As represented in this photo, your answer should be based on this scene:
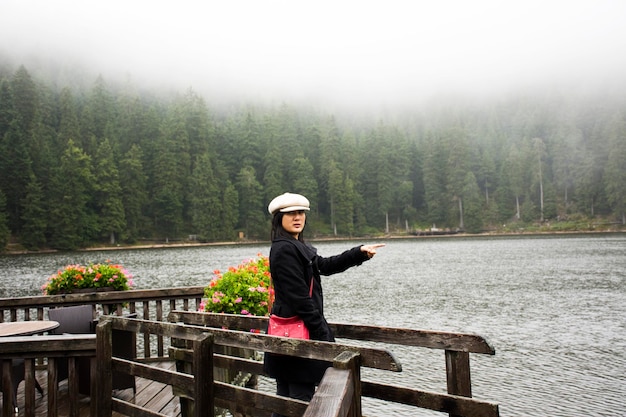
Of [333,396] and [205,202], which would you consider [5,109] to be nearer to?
[205,202]

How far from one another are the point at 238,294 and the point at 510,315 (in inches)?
536

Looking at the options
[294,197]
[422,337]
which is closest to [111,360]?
[294,197]

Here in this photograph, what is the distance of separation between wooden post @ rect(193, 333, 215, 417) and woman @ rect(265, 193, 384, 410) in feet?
1.36

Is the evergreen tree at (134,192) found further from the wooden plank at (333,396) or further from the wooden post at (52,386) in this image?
the wooden plank at (333,396)

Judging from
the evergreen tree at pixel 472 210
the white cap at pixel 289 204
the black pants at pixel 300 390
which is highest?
the evergreen tree at pixel 472 210

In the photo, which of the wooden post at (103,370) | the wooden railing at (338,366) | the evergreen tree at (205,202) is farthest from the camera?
the evergreen tree at (205,202)

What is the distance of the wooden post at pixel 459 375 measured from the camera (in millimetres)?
3342

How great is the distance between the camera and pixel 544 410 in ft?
29.5

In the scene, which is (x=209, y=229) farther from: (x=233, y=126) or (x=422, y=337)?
(x=422, y=337)

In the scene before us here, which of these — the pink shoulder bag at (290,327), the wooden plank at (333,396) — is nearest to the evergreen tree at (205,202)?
the pink shoulder bag at (290,327)

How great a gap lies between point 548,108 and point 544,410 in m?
129

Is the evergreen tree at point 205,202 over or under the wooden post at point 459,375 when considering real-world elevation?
over

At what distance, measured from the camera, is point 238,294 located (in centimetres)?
684

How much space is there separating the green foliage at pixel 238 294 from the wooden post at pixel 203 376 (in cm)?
335
